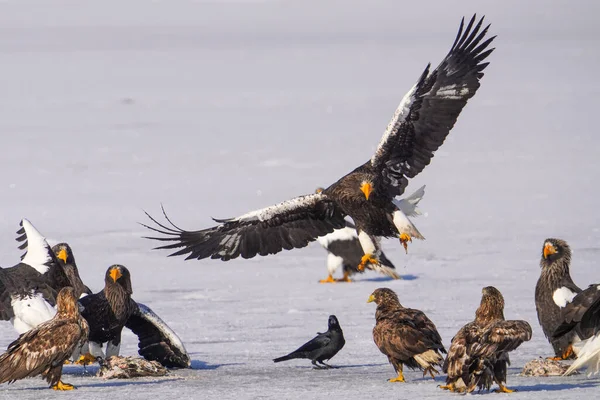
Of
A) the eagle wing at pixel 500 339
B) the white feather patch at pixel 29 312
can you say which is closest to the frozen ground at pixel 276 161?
the eagle wing at pixel 500 339

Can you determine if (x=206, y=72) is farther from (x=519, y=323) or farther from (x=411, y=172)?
(x=519, y=323)

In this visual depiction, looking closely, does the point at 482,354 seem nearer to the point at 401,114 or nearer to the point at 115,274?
the point at 115,274

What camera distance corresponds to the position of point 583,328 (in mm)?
5957

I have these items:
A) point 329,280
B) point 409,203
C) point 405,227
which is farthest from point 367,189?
point 329,280

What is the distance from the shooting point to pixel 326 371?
22.6ft

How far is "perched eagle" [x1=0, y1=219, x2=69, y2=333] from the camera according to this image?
23.8ft

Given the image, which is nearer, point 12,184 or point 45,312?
point 45,312

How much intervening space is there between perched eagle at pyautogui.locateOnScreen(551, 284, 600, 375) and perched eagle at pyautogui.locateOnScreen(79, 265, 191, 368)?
2.26 meters

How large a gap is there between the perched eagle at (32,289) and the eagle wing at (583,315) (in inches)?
116

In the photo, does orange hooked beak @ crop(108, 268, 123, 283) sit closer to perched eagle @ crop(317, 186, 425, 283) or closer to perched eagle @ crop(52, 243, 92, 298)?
perched eagle @ crop(52, 243, 92, 298)

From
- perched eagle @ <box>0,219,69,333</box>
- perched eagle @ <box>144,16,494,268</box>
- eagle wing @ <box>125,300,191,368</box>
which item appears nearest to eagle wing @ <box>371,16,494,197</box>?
perched eagle @ <box>144,16,494,268</box>

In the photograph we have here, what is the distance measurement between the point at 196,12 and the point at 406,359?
31217 millimetres

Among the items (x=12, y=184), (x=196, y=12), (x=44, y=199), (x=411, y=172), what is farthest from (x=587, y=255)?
(x=196, y=12)

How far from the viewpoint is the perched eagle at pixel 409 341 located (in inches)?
238
